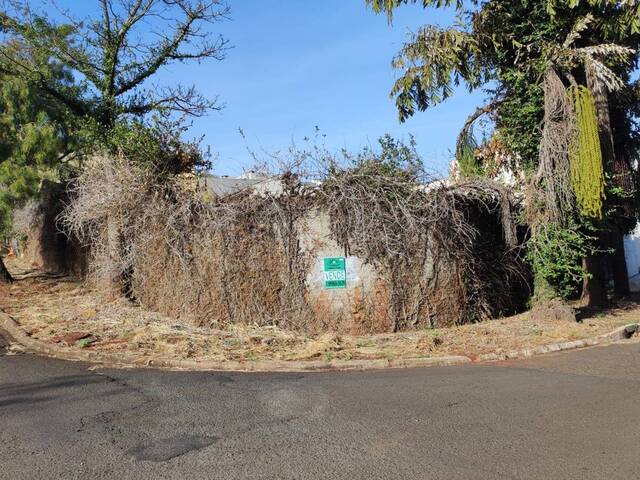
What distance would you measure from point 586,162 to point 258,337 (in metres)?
7.22

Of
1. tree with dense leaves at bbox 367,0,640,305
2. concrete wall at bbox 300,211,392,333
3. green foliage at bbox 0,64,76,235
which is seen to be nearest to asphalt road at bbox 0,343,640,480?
concrete wall at bbox 300,211,392,333

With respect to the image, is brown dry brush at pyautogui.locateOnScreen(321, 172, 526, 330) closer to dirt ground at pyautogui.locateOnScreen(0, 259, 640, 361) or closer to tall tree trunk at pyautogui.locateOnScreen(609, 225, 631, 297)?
dirt ground at pyautogui.locateOnScreen(0, 259, 640, 361)

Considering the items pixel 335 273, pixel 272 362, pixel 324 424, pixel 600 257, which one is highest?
pixel 600 257

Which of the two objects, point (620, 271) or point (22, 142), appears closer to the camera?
point (22, 142)

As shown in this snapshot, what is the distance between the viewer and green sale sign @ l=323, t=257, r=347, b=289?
11.2 metres

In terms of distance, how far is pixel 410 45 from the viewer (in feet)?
42.9

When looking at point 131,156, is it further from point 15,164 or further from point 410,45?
point 410,45

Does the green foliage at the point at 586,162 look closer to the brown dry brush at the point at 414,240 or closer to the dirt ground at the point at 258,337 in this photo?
the brown dry brush at the point at 414,240

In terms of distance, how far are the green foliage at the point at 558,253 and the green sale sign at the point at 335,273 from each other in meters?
4.10

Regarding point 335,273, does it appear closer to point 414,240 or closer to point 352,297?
point 352,297

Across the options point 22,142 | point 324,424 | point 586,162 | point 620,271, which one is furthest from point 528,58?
point 22,142

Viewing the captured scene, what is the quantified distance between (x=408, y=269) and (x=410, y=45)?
533 centimetres

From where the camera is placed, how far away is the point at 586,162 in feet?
36.9

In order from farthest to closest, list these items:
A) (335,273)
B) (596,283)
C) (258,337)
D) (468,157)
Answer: (468,157) → (596,283) → (335,273) → (258,337)
